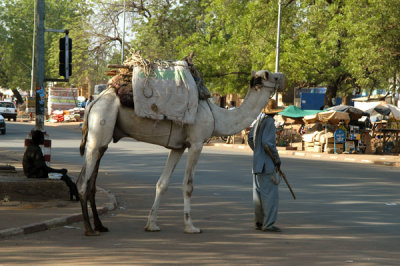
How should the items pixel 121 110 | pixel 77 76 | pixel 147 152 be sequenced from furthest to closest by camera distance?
pixel 77 76 → pixel 147 152 → pixel 121 110

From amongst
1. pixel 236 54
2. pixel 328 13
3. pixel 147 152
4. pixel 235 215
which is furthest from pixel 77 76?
pixel 235 215

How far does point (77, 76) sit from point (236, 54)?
20.8 metres

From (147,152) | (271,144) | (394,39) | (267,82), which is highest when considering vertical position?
(394,39)

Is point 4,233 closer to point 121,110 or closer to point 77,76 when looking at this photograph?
point 121,110

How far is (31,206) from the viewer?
11.1 meters

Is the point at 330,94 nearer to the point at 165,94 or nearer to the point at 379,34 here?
the point at 379,34

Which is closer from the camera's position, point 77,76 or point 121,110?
point 121,110

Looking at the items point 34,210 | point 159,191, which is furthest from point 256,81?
point 34,210

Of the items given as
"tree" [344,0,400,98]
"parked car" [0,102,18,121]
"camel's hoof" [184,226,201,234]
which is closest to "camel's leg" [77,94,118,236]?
"camel's hoof" [184,226,201,234]

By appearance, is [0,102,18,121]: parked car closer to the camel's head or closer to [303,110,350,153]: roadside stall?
[303,110,350,153]: roadside stall

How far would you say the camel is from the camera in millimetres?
8969

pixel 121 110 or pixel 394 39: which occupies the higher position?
pixel 394 39

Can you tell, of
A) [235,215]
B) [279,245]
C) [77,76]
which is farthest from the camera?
[77,76]

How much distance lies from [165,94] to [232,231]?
7.14 feet
